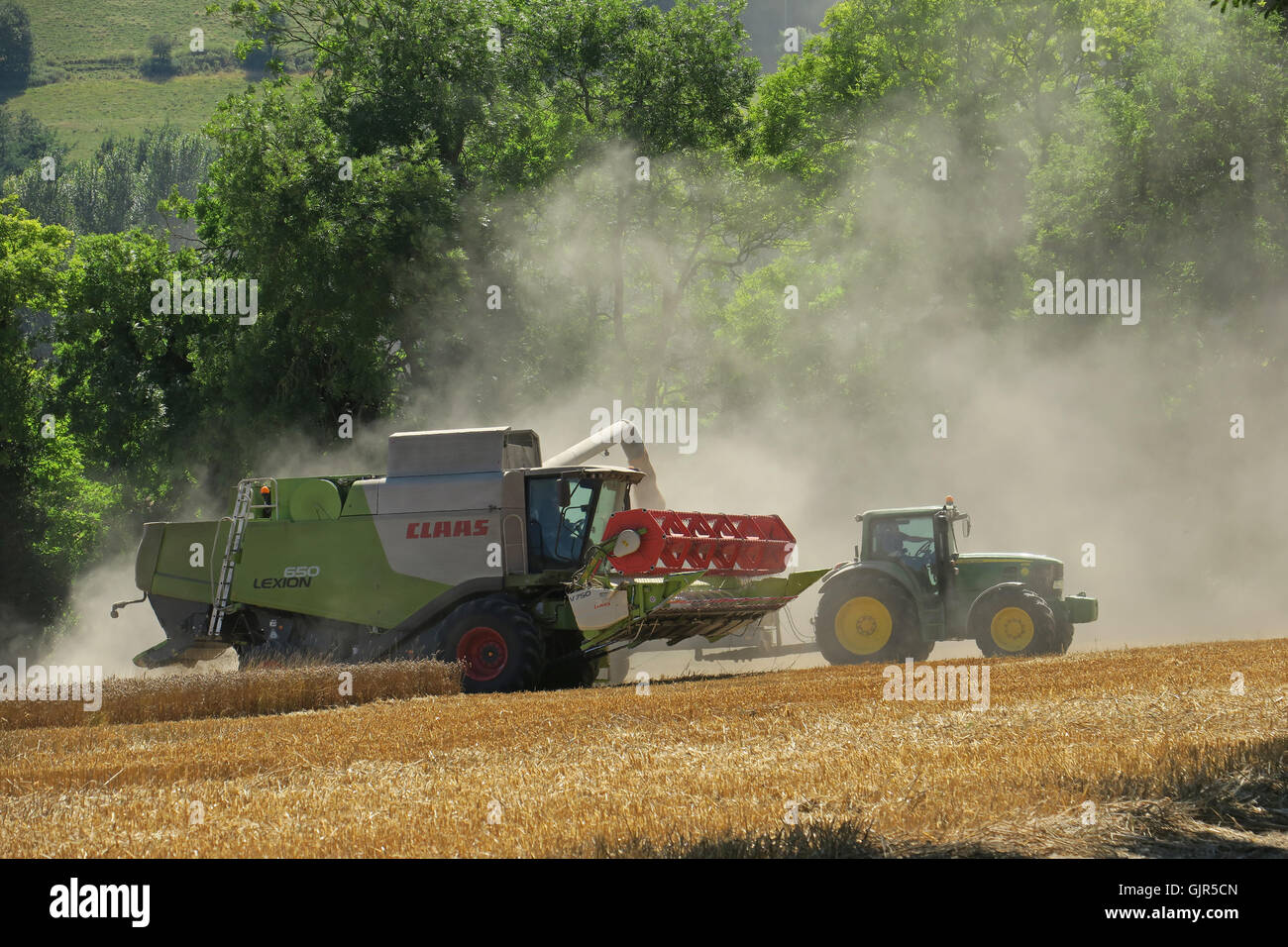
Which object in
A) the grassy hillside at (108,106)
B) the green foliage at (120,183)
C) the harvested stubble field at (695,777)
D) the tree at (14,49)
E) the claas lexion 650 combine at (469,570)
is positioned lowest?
the harvested stubble field at (695,777)

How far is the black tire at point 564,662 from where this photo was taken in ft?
50.7

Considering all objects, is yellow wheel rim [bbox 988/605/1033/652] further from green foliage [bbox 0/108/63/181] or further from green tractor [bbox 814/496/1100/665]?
green foliage [bbox 0/108/63/181]

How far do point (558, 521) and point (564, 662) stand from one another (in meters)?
1.66

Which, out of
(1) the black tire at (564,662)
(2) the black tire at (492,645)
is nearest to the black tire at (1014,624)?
(1) the black tire at (564,662)

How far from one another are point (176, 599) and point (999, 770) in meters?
13.5

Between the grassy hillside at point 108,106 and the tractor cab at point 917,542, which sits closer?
the tractor cab at point 917,542

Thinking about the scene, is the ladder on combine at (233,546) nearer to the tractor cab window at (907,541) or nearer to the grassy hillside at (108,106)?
the tractor cab window at (907,541)

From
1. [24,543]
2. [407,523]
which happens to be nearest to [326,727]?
[407,523]

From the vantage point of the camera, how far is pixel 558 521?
51.4 feet

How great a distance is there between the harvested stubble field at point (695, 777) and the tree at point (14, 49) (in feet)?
691

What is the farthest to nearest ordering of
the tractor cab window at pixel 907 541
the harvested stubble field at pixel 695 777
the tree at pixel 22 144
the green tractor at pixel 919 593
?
the tree at pixel 22 144 < the tractor cab window at pixel 907 541 < the green tractor at pixel 919 593 < the harvested stubble field at pixel 695 777
